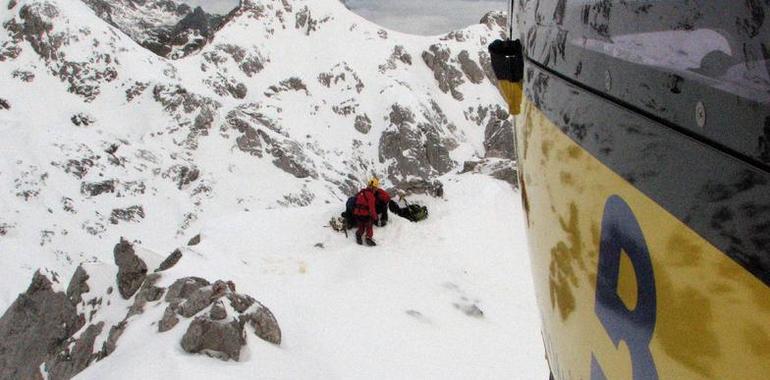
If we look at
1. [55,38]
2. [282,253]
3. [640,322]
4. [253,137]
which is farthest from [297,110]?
[640,322]

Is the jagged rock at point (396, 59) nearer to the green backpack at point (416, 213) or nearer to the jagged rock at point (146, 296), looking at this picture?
the green backpack at point (416, 213)

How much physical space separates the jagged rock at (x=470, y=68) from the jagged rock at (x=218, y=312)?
522ft

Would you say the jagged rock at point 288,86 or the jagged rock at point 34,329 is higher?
the jagged rock at point 34,329

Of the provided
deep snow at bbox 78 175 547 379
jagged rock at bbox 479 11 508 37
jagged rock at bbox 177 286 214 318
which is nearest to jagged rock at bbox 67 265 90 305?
deep snow at bbox 78 175 547 379

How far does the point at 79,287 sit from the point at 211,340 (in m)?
10.2

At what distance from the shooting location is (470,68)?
16100 cm

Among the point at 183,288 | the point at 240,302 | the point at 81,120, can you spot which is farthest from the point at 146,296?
the point at 81,120

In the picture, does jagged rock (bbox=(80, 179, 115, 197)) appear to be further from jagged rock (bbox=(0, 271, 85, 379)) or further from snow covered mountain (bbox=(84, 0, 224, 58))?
jagged rock (bbox=(0, 271, 85, 379))

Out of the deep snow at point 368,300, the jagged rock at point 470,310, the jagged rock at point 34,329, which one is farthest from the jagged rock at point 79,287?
the jagged rock at point 470,310

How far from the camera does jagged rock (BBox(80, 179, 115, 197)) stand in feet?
295

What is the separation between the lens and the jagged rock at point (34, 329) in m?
16.0

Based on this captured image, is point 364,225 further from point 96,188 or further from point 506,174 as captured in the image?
point 96,188

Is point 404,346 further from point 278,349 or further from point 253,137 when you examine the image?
point 253,137

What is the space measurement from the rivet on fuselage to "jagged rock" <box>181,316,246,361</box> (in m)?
7.16
